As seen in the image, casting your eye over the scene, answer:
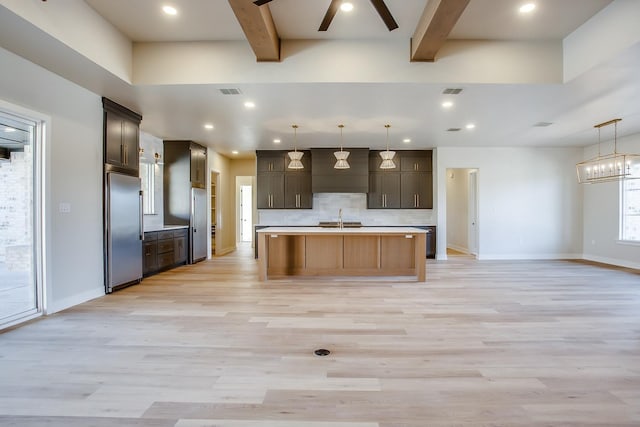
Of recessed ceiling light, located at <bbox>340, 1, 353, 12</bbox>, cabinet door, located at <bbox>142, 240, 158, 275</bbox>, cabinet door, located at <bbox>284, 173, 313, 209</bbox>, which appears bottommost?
cabinet door, located at <bbox>142, 240, 158, 275</bbox>

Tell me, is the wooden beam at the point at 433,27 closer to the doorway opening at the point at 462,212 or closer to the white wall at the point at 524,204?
the white wall at the point at 524,204

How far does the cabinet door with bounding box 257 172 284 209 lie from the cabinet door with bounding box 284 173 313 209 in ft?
0.43

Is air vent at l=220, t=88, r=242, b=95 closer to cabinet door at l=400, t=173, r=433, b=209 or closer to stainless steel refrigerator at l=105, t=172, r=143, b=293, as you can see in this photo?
stainless steel refrigerator at l=105, t=172, r=143, b=293

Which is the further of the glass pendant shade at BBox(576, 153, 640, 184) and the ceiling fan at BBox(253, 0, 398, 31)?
the glass pendant shade at BBox(576, 153, 640, 184)

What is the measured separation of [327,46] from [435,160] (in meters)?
4.97

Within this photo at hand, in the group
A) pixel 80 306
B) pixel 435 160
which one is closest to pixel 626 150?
pixel 435 160

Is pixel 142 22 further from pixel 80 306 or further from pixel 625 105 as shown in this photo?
pixel 625 105

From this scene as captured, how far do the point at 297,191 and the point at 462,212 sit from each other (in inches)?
192

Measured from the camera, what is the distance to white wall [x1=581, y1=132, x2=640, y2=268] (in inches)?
255

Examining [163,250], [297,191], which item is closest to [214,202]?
[297,191]

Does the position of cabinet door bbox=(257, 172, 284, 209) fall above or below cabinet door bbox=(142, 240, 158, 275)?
above

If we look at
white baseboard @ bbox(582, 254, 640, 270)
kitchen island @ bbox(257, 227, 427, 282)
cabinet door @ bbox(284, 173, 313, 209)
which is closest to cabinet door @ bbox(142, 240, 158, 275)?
kitchen island @ bbox(257, 227, 427, 282)

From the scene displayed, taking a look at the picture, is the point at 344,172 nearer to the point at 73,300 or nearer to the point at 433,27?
the point at 433,27

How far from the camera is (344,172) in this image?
785 centimetres
